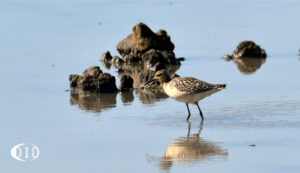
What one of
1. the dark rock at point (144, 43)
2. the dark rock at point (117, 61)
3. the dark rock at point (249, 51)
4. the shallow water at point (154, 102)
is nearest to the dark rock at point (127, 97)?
the shallow water at point (154, 102)

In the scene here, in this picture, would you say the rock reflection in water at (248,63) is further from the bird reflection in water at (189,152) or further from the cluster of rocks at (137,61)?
the bird reflection in water at (189,152)

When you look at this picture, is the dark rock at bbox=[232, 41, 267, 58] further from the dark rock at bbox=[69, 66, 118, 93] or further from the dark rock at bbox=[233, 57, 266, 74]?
the dark rock at bbox=[69, 66, 118, 93]

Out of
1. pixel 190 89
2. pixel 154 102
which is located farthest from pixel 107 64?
pixel 190 89

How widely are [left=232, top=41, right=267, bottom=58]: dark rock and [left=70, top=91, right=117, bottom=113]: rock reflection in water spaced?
242 inches

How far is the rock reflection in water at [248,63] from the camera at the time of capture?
2278 cm

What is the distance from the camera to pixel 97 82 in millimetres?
19891

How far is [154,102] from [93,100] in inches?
61.7

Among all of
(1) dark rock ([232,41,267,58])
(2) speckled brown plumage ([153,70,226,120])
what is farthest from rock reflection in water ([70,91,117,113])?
(1) dark rock ([232,41,267,58])

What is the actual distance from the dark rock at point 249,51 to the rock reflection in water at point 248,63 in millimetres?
162

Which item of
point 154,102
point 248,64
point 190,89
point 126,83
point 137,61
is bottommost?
point 154,102

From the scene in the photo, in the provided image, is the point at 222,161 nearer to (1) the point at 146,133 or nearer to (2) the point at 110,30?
(1) the point at 146,133

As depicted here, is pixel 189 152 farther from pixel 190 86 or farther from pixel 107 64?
pixel 107 64

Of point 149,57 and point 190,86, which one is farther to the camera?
point 149,57

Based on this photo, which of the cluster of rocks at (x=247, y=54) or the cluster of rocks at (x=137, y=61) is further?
the cluster of rocks at (x=247, y=54)
